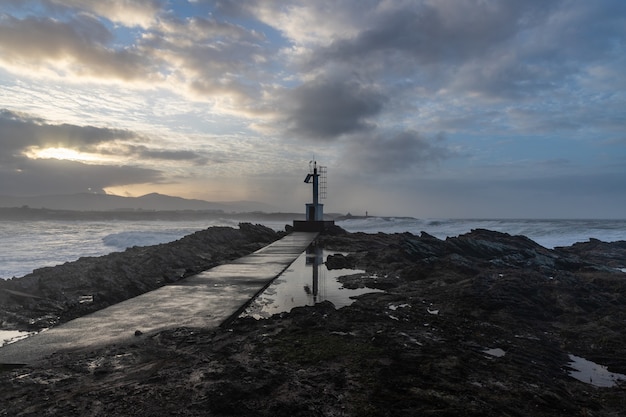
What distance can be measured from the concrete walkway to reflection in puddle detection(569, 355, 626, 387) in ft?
15.7

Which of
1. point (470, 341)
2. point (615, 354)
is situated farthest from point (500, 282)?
point (470, 341)

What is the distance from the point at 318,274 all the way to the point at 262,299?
3244mm

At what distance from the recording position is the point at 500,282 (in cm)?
881

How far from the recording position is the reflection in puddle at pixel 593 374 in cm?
438

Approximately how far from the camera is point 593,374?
463 centimetres

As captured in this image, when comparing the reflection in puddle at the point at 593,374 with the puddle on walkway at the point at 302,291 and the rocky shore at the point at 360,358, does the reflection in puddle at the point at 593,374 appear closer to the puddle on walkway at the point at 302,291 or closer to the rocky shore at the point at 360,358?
the rocky shore at the point at 360,358

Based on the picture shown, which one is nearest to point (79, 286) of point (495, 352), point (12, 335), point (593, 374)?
point (12, 335)

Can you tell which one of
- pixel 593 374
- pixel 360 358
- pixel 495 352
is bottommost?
pixel 593 374

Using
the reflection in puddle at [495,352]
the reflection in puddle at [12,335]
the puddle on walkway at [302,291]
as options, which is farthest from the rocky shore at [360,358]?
the puddle on walkway at [302,291]

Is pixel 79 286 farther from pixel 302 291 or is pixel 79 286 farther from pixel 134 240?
pixel 134 240

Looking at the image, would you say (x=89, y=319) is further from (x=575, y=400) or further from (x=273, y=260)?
(x=273, y=260)

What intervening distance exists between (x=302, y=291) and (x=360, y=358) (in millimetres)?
3992

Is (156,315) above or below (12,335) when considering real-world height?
above

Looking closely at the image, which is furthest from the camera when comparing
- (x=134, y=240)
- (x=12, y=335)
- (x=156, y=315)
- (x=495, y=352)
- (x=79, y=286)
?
(x=134, y=240)
